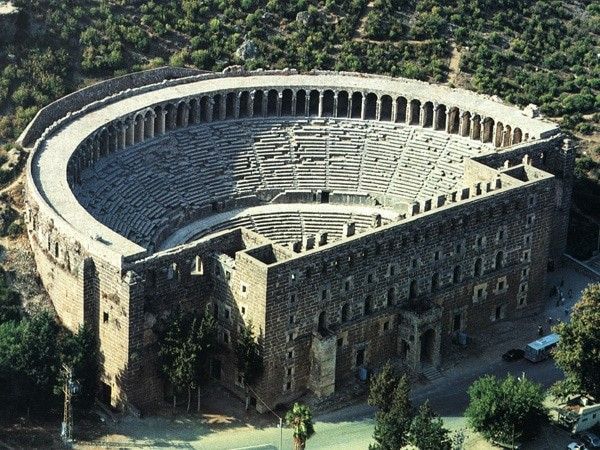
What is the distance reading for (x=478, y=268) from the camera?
4938 inches

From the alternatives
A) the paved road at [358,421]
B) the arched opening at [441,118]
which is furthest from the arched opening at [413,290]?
the arched opening at [441,118]

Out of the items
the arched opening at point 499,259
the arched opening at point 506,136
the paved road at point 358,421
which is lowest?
the paved road at point 358,421

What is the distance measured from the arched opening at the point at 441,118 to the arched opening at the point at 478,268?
23152 millimetres

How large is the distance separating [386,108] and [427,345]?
34501 millimetres

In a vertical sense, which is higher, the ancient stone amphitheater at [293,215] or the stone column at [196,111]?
the stone column at [196,111]

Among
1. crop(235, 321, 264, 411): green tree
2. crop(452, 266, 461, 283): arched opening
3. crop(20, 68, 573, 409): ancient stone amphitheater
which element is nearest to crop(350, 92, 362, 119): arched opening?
crop(20, 68, 573, 409): ancient stone amphitheater

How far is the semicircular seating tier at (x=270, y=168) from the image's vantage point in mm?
129500

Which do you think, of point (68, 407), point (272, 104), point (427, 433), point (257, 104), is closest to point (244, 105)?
point (257, 104)

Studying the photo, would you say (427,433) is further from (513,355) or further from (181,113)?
(181,113)

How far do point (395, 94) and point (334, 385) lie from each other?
4018 cm

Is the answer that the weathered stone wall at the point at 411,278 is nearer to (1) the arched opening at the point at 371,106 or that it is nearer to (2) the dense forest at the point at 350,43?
(2) the dense forest at the point at 350,43

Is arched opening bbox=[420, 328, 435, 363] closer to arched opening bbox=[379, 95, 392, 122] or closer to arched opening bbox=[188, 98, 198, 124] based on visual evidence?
arched opening bbox=[379, 95, 392, 122]

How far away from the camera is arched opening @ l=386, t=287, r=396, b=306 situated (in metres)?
118

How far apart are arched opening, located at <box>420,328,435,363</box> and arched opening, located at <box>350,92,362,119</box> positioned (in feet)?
109
